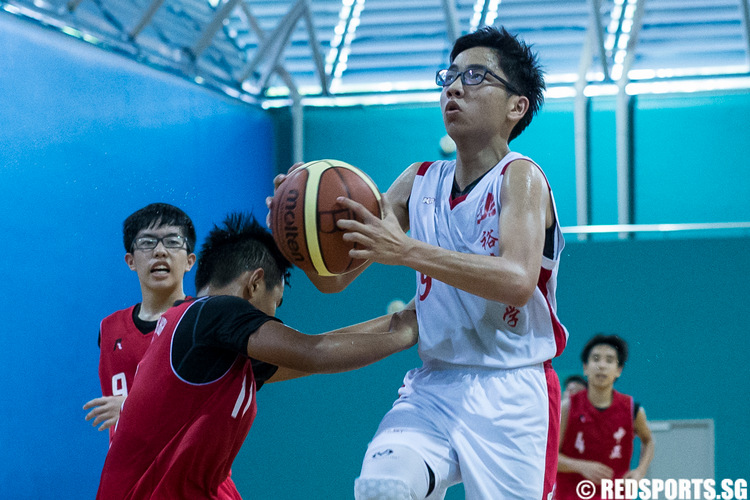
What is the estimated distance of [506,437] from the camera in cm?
301

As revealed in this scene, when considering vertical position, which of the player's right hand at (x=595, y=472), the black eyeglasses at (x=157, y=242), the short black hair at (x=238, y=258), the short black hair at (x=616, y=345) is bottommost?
the short black hair at (x=238, y=258)

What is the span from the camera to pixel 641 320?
295 inches

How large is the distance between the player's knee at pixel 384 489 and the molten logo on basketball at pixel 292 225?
0.79 m

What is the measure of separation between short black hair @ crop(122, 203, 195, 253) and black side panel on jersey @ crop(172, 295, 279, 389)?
82.9 inches

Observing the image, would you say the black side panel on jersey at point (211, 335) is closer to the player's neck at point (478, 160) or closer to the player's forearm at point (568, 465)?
the player's neck at point (478, 160)

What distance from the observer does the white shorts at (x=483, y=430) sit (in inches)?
116

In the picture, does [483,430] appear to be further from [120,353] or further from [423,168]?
[120,353]

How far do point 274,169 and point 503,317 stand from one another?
7671 mm

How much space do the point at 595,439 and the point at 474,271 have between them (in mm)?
3990

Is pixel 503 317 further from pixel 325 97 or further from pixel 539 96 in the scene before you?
pixel 325 97

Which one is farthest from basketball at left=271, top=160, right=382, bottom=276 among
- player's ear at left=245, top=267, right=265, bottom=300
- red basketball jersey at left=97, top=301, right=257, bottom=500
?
red basketball jersey at left=97, top=301, right=257, bottom=500

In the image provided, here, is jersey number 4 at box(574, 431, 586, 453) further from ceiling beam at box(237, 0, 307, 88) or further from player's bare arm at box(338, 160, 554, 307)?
ceiling beam at box(237, 0, 307, 88)

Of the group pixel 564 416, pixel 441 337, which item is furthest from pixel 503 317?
pixel 564 416

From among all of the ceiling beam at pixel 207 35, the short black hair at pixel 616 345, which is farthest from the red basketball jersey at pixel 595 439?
the ceiling beam at pixel 207 35
